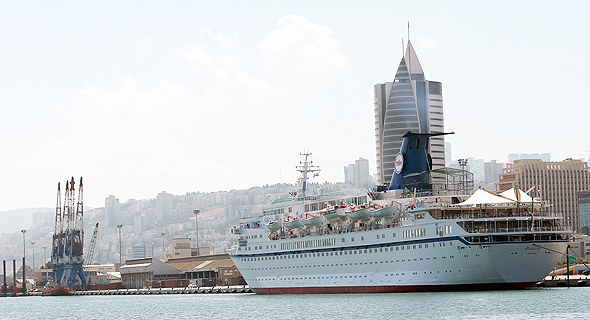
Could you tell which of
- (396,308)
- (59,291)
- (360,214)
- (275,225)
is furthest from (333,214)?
(59,291)

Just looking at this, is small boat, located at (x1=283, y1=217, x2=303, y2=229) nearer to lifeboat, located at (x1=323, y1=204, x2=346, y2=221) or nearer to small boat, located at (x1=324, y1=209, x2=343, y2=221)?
lifeboat, located at (x1=323, y1=204, x2=346, y2=221)

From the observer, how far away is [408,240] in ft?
192

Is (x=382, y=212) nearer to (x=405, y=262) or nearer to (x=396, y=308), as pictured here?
(x=405, y=262)

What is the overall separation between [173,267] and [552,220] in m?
77.3

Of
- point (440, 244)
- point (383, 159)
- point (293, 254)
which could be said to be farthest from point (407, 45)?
point (440, 244)

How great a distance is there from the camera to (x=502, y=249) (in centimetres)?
5447

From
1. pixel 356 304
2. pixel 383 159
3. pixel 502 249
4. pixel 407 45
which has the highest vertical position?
pixel 407 45

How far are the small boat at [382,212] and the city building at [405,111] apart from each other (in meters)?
116

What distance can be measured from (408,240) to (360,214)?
5777mm

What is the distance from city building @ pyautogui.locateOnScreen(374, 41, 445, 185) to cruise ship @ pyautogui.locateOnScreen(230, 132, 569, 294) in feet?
348

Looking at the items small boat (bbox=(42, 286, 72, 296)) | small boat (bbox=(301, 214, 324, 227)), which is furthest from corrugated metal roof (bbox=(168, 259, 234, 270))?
small boat (bbox=(301, 214, 324, 227))

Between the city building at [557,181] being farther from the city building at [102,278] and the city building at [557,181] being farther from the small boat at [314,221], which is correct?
the small boat at [314,221]

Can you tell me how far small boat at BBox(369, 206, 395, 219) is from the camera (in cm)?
6091

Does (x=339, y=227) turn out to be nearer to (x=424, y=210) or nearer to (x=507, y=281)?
(x=424, y=210)
